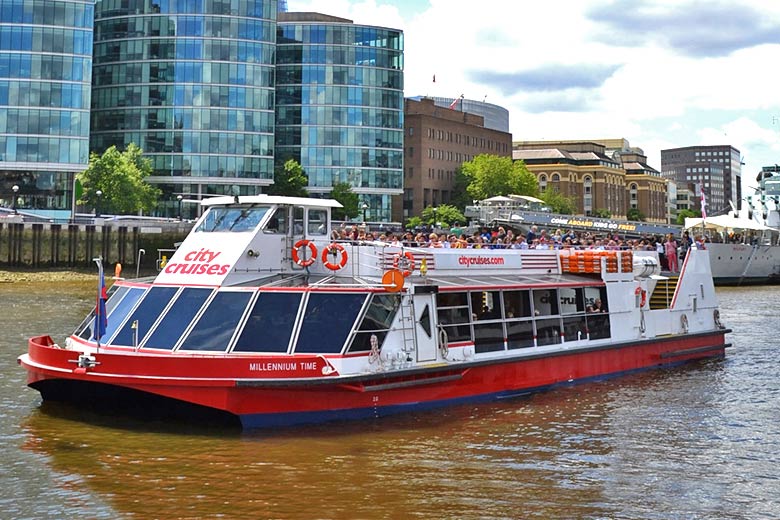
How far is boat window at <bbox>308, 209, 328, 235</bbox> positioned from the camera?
18438mm

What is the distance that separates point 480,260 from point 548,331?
2270 mm

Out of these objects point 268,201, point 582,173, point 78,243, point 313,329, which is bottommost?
point 313,329

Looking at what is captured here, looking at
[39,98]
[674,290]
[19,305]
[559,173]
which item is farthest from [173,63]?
[559,173]

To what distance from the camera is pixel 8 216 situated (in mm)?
66000

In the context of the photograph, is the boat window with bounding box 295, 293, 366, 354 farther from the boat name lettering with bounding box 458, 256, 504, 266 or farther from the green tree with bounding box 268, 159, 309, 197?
the green tree with bounding box 268, 159, 309, 197

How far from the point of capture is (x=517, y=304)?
19969mm

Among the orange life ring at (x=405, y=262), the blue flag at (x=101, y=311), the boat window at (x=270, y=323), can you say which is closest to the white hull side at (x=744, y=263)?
the orange life ring at (x=405, y=262)

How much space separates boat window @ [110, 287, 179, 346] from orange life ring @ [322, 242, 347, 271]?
3016mm

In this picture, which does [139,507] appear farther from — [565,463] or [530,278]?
[530,278]

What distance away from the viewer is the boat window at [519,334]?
19.5 metres

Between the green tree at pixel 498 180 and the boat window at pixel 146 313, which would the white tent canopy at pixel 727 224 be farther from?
the boat window at pixel 146 313

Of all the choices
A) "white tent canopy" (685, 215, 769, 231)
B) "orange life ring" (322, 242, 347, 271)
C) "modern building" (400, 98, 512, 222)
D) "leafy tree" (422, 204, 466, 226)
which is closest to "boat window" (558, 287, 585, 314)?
"orange life ring" (322, 242, 347, 271)

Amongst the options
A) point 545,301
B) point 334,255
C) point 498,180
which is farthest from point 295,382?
point 498,180

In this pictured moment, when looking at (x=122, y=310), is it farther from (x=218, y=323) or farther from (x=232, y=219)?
(x=232, y=219)
